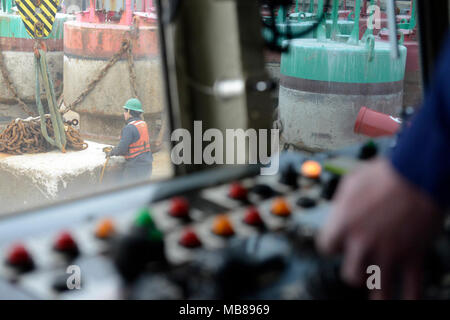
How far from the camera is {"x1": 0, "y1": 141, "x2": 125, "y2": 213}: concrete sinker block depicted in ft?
22.6

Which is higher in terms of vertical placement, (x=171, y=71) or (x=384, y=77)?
(x=171, y=71)

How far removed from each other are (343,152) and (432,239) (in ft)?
2.48

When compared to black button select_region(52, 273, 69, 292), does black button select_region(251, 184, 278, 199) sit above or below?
below

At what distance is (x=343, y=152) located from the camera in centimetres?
127

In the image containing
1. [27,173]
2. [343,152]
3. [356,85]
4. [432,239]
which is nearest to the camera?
[432,239]

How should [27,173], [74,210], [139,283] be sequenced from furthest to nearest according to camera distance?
1. [27,173]
2. [74,210]
3. [139,283]

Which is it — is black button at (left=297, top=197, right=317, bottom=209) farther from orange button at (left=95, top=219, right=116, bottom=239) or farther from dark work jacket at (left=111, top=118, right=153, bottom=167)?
dark work jacket at (left=111, top=118, right=153, bottom=167)

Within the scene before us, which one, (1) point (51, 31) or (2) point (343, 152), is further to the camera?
(1) point (51, 31)

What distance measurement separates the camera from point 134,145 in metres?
6.47

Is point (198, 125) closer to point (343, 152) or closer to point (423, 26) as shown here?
point (343, 152)

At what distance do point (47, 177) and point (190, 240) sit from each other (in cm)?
673

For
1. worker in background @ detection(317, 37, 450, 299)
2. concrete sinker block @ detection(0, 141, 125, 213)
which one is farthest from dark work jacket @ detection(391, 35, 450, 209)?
concrete sinker block @ detection(0, 141, 125, 213)

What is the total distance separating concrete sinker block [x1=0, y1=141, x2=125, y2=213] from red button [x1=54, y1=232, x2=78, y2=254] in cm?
629

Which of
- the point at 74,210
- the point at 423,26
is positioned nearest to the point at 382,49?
the point at 423,26
